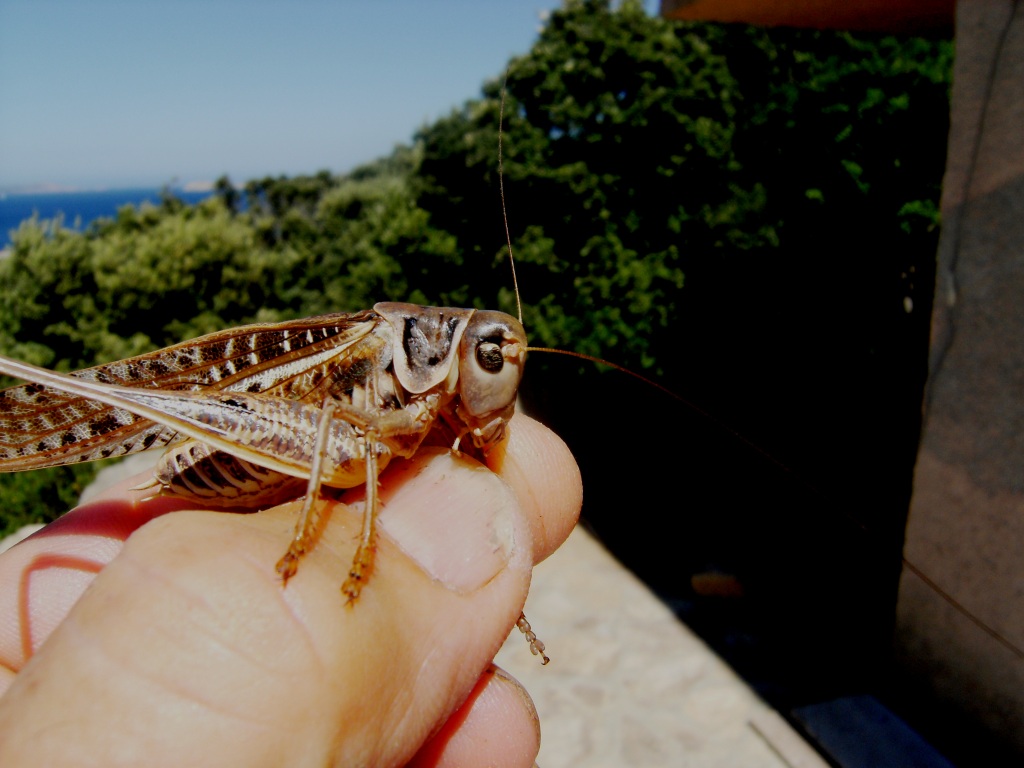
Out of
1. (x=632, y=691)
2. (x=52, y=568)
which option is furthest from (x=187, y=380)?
(x=632, y=691)

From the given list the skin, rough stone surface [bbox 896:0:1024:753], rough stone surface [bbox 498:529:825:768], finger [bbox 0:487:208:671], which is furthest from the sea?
rough stone surface [bbox 896:0:1024:753]

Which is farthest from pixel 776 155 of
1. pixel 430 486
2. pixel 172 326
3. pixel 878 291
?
pixel 172 326

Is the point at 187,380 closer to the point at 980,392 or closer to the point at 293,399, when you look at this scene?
the point at 293,399

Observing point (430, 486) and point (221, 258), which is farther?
point (221, 258)

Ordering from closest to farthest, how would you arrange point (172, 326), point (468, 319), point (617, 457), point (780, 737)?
point (468, 319), point (780, 737), point (617, 457), point (172, 326)

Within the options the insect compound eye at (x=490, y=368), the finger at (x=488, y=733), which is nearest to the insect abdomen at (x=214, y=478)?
the insect compound eye at (x=490, y=368)

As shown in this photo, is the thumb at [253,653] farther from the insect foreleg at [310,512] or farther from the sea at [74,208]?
the sea at [74,208]

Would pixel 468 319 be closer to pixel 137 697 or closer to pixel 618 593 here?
pixel 137 697
